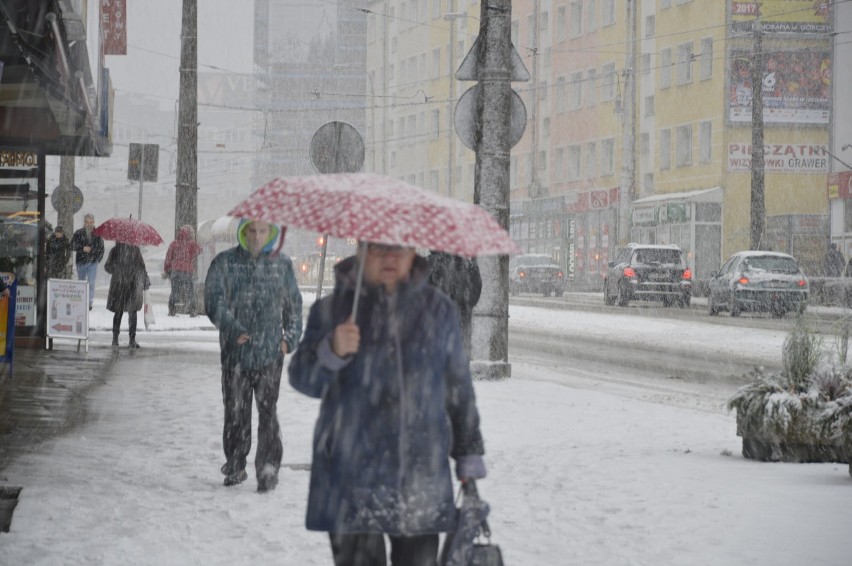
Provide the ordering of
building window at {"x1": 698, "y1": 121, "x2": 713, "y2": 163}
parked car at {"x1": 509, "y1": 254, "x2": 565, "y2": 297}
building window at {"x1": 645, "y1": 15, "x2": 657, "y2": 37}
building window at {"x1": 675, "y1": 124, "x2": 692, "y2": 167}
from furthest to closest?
1. building window at {"x1": 645, "y1": 15, "x2": 657, "y2": 37}
2. building window at {"x1": 675, "y1": 124, "x2": 692, "y2": 167}
3. building window at {"x1": 698, "y1": 121, "x2": 713, "y2": 163}
4. parked car at {"x1": 509, "y1": 254, "x2": 565, "y2": 297}

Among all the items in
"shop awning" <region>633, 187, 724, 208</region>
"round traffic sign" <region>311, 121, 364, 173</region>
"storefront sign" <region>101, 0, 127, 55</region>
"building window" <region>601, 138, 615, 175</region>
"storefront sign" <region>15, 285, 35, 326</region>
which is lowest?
"storefront sign" <region>15, 285, 35, 326</region>

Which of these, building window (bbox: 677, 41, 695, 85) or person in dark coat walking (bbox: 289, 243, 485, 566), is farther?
building window (bbox: 677, 41, 695, 85)

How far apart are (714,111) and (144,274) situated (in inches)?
1561

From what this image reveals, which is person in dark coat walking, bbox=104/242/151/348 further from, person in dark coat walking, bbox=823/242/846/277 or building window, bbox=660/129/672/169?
building window, bbox=660/129/672/169

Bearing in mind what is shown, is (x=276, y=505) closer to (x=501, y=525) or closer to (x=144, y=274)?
(x=501, y=525)

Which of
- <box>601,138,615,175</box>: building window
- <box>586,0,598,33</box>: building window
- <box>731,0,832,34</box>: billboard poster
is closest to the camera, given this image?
<box>731,0,832,34</box>: billboard poster

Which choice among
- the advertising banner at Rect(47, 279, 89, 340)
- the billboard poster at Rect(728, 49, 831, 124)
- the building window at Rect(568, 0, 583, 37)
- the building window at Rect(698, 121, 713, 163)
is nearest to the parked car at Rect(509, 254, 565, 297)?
the building window at Rect(698, 121, 713, 163)

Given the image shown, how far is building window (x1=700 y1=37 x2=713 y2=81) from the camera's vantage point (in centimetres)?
5812

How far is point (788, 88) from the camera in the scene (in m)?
57.2

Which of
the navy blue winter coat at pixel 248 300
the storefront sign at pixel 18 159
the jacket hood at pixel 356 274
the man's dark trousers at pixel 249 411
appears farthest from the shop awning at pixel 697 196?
the jacket hood at pixel 356 274

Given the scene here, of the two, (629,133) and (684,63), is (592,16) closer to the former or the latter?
(684,63)

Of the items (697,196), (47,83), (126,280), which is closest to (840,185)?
(697,196)

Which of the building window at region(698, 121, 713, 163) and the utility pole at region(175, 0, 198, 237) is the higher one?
the building window at region(698, 121, 713, 163)

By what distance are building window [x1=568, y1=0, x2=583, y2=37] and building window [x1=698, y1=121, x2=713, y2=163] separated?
45.4ft
